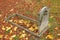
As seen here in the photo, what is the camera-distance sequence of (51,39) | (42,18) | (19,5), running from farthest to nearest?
(19,5), (51,39), (42,18)

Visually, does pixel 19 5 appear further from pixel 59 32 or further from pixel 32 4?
pixel 59 32

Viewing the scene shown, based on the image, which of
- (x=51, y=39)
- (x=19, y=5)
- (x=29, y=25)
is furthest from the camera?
(x=19, y=5)

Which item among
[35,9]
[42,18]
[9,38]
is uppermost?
[42,18]

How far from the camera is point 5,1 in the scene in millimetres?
6605

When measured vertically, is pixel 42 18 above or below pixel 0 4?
above

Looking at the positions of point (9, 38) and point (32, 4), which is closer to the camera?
point (9, 38)

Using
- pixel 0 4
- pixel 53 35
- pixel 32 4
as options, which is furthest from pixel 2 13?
pixel 53 35

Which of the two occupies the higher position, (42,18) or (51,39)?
(42,18)

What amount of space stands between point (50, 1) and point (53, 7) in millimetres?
373

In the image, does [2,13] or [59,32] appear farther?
[2,13]

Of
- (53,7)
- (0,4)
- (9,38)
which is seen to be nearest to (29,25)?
(9,38)

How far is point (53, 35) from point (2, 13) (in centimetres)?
222

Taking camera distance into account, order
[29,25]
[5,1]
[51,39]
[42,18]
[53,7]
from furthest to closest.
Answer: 1. [5,1]
2. [53,7]
3. [29,25]
4. [51,39]
5. [42,18]

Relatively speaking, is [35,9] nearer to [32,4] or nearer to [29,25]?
[32,4]
